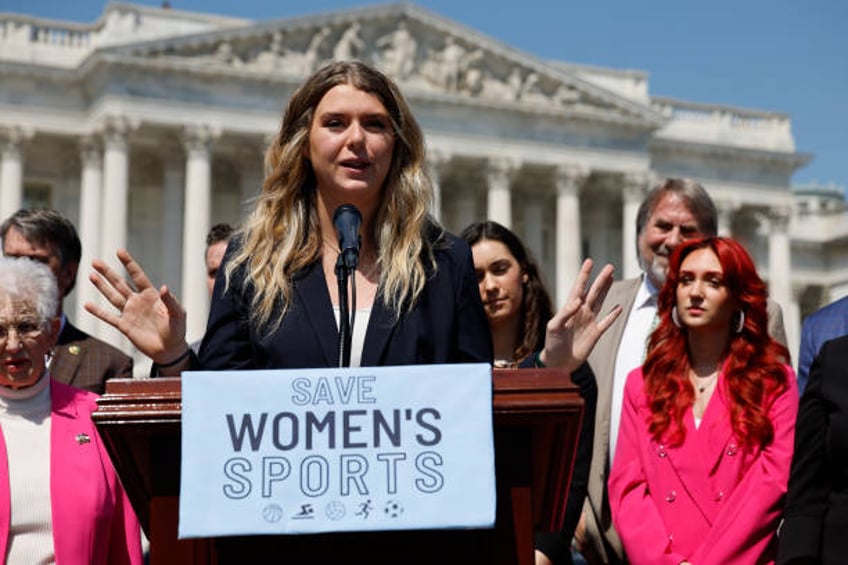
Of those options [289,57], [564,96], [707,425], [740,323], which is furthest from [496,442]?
[564,96]

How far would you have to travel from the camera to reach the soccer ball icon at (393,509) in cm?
334

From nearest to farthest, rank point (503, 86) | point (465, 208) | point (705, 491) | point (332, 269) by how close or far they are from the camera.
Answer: point (332, 269) < point (705, 491) < point (503, 86) < point (465, 208)

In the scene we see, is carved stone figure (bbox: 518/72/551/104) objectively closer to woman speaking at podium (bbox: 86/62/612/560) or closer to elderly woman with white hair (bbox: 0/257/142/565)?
elderly woman with white hair (bbox: 0/257/142/565)

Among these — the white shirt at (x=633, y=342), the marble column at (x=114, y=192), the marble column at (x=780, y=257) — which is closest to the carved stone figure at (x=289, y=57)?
the marble column at (x=114, y=192)

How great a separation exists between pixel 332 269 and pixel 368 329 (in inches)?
15.2

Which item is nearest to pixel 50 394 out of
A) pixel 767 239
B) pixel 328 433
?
pixel 328 433

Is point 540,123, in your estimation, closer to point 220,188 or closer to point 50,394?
point 220,188

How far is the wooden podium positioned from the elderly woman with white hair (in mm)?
1734

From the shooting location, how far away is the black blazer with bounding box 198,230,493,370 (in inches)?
160

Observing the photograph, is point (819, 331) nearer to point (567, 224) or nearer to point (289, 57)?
point (289, 57)

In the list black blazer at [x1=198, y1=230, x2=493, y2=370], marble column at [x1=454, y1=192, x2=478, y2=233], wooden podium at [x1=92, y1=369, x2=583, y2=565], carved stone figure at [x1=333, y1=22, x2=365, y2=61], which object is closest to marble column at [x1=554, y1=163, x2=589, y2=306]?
marble column at [x1=454, y1=192, x2=478, y2=233]

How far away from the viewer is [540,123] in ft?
147

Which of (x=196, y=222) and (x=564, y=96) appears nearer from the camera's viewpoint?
(x=196, y=222)

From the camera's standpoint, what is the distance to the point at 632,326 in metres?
7.95
